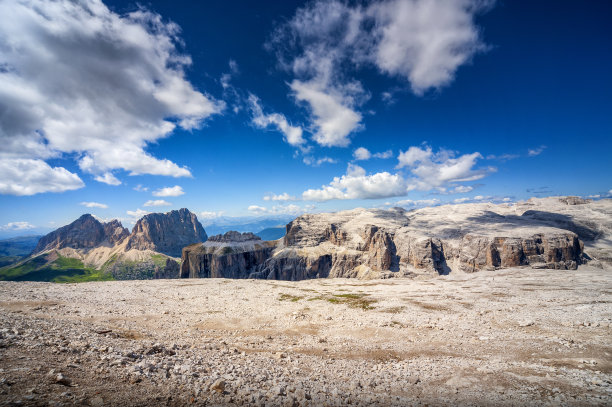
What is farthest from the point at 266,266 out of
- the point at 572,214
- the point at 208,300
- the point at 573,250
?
the point at 572,214

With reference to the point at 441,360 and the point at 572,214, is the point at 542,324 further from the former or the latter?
the point at 572,214

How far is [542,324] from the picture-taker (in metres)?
25.6

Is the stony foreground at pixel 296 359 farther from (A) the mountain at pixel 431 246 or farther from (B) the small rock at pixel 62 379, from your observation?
(A) the mountain at pixel 431 246

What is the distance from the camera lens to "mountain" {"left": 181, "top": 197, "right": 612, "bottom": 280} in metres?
123

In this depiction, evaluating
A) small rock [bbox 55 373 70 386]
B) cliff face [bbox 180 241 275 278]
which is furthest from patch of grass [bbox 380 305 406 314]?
cliff face [bbox 180 241 275 278]

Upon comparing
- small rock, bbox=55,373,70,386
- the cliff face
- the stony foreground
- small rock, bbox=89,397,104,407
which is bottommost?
the cliff face

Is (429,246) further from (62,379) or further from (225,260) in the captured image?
(62,379)

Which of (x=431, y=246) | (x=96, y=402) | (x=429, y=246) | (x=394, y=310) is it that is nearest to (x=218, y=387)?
(x=96, y=402)

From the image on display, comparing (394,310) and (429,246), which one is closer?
(394,310)

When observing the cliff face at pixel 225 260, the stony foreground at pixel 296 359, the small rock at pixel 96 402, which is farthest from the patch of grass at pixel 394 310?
the cliff face at pixel 225 260

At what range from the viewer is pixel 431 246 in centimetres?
14000

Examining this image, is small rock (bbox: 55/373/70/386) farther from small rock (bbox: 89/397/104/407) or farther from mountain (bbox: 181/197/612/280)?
mountain (bbox: 181/197/612/280)

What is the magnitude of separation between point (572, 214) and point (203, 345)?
789 ft

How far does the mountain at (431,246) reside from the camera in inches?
Result: 4860
